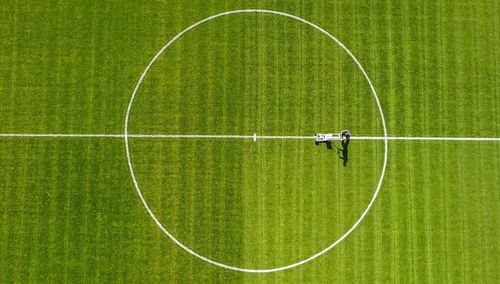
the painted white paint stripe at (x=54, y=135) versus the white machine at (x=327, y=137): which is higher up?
the painted white paint stripe at (x=54, y=135)

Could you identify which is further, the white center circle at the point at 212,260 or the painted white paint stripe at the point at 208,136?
the painted white paint stripe at the point at 208,136

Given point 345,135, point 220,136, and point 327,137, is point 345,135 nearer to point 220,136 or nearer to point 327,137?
point 327,137

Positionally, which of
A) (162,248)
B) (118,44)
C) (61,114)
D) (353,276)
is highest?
(118,44)

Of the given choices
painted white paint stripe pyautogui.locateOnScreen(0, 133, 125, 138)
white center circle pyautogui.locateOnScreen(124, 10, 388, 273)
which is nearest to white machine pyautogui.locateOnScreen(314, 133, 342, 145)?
white center circle pyautogui.locateOnScreen(124, 10, 388, 273)

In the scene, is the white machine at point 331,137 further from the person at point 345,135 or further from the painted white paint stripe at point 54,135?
the painted white paint stripe at point 54,135

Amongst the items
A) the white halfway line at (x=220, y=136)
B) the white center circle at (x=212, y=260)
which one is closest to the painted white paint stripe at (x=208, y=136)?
the white halfway line at (x=220, y=136)

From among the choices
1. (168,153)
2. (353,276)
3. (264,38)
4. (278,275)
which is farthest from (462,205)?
(168,153)

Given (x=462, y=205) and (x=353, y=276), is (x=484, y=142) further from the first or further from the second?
(x=353, y=276)

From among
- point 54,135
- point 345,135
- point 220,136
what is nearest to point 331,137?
point 345,135
